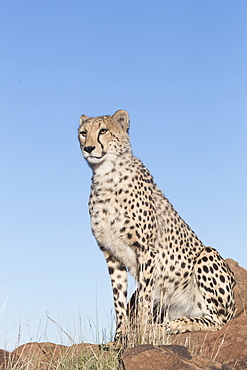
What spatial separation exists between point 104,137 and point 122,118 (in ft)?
1.15

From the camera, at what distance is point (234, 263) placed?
23.4ft

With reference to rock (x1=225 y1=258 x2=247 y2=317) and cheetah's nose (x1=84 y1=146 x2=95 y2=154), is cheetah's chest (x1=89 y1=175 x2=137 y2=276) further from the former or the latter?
rock (x1=225 y1=258 x2=247 y2=317)

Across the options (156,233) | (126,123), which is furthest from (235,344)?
(126,123)

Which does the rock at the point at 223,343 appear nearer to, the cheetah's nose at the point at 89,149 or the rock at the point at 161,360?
the rock at the point at 161,360

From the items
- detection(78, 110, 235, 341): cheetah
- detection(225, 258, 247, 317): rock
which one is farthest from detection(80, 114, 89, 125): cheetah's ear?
detection(225, 258, 247, 317): rock

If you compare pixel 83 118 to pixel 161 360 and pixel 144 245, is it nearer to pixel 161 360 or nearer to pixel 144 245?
pixel 144 245

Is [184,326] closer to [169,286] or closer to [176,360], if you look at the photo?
[169,286]

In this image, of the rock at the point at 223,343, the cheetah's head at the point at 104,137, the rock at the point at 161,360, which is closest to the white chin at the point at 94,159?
the cheetah's head at the point at 104,137

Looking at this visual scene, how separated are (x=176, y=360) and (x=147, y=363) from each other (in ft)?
0.52

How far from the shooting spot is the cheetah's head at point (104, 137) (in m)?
4.95

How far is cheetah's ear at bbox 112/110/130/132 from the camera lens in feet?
17.2

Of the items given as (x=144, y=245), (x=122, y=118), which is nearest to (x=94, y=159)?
(x=122, y=118)

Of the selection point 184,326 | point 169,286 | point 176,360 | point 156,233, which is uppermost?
point 156,233

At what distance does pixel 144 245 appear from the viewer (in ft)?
16.3
